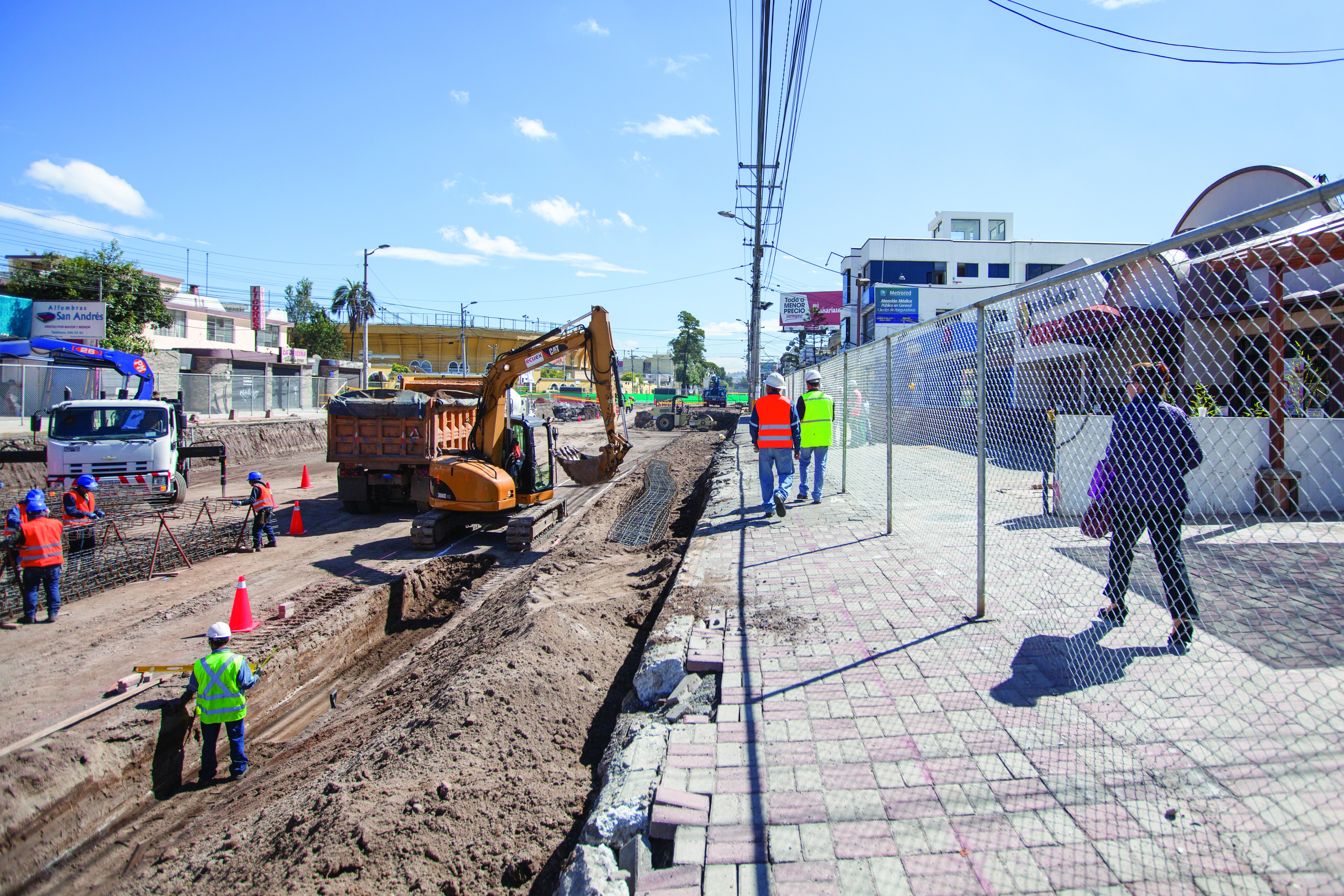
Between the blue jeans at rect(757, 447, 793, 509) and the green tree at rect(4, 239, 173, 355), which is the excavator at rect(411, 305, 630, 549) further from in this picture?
the green tree at rect(4, 239, 173, 355)

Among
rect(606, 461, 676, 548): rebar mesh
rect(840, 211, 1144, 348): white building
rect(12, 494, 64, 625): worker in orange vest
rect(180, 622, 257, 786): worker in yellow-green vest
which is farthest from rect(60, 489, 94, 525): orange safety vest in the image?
rect(840, 211, 1144, 348): white building

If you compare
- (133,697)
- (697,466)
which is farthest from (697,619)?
(697,466)

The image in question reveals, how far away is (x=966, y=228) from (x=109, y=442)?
5870 centimetres

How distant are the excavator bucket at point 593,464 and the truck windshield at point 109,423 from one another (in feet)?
27.0

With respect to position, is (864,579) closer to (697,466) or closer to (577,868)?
(577,868)

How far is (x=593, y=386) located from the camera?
422 inches

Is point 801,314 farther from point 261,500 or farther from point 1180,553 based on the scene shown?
point 1180,553

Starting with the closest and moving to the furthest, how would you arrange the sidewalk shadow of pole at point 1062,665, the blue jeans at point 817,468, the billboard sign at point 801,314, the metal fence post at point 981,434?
the sidewalk shadow of pole at point 1062,665
the metal fence post at point 981,434
the blue jeans at point 817,468
the billboard sign at point 801,314

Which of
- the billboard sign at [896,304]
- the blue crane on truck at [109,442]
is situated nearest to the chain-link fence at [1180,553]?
the blue crane on truck at [109,442]

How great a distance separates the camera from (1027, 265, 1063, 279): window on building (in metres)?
50.0

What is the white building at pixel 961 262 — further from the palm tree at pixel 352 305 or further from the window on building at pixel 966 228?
the palm tree at pixel 352 305

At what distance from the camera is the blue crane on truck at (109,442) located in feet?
40.6

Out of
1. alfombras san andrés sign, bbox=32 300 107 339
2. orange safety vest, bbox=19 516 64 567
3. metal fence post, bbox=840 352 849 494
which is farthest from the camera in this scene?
alfombras san andrés sign, bbox=32 300 107 339

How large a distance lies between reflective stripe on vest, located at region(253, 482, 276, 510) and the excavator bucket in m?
4.49
